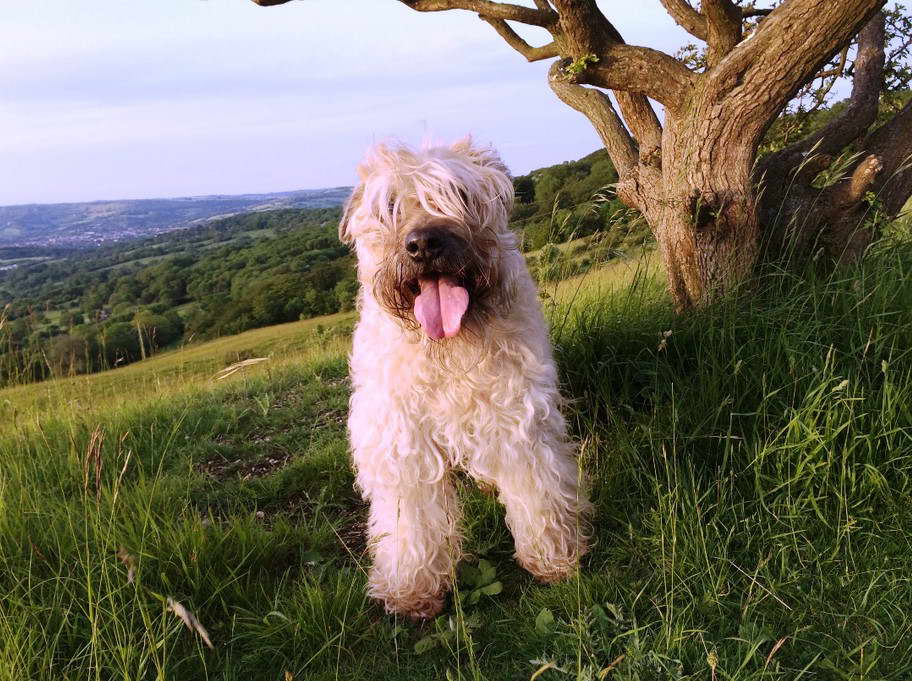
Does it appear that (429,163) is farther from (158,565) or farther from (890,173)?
(890,173)

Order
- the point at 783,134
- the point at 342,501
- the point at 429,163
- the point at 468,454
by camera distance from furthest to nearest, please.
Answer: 1. the point at 783,134
2. the point at 342,501
3. the point at 468,454
4. the point at 429,163

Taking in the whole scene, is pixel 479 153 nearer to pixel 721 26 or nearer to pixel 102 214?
pixel 721 26

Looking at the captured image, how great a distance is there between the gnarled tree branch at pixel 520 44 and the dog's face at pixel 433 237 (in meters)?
2.80

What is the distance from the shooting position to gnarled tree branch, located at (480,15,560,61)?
17.8ft

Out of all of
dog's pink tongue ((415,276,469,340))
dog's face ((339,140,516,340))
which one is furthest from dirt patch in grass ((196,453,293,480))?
dog's pink tongue ((415,276,469,340))

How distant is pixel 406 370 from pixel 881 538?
2557 mm

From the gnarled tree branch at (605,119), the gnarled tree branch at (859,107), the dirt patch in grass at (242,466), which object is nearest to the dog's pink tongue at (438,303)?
the dirt patch in grass at (242,466)

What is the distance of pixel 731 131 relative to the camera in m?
4.44

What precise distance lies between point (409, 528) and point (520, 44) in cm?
445

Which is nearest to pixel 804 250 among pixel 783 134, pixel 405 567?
pixel 783 134

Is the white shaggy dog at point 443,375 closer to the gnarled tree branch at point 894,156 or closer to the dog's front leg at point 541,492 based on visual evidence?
the dog's front leg at point 541,492

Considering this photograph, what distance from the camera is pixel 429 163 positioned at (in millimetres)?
3033

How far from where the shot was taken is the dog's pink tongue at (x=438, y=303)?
9.64 feet

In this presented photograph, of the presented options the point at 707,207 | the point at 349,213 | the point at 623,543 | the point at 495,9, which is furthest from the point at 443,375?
the point at 495,9
